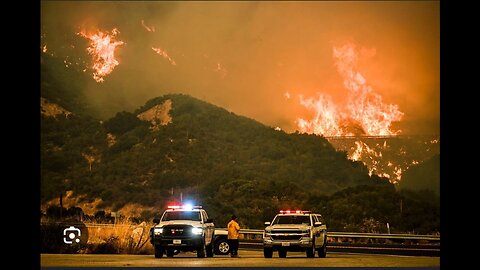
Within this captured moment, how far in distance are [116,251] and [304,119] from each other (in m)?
141

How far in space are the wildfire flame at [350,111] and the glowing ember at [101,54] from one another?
4126cm

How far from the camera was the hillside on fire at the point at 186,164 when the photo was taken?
12069 cm

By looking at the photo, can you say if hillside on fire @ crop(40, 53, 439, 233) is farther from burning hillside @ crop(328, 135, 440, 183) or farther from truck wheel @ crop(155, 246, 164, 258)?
truck wheel @ crop(155, 246, 164, 258)

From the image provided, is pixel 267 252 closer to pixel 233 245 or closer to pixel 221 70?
pixel 233 245

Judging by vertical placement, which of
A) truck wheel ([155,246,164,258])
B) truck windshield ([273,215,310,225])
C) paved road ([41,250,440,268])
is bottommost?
paved road ([41,250,440,268])

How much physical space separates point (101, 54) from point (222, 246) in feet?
509

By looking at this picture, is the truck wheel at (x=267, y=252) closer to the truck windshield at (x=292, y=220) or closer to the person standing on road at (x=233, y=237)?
the truck windshield at (x=292, y=220)

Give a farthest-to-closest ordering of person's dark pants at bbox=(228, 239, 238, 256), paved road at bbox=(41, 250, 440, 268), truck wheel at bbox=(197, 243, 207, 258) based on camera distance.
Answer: person's dark pants at bbox=(228, 239, 238, 256), truck wheel at bbox=(197, 243, 207, 258), paved road at bbox=(41, 250, 440, 268)

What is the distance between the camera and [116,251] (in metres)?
42.8

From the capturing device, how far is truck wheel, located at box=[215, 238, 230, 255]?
4191 centimetres

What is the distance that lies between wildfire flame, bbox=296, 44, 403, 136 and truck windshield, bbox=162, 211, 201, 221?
13568 centimetres

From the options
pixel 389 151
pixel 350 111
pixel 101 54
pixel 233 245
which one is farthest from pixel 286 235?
pixel 101 54

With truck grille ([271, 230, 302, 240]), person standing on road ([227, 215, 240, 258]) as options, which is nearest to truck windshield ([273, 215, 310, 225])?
truck grille ([271, 230, 302, 240])
